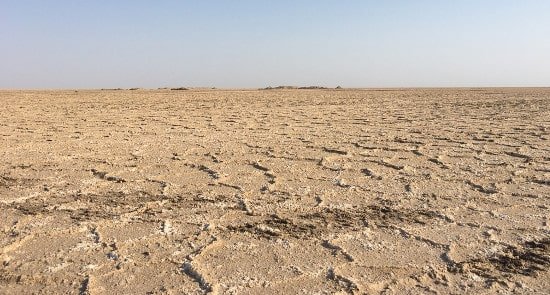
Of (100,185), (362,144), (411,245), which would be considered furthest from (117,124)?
(411,245)

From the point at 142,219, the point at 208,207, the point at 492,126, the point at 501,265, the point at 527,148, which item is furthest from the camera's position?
the point at 492,126

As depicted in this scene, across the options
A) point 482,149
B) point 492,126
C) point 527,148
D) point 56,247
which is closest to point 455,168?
point 482,149

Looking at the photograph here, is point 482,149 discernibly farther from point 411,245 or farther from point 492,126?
point 411,245

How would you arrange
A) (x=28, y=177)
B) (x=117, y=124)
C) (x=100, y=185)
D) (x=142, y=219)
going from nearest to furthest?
(x=142, y=219) → (x=100, y=185) → (x=28, y=177) → (x=117, y=124)

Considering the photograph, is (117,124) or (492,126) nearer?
(492,126)

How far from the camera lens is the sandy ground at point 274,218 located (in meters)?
1.84

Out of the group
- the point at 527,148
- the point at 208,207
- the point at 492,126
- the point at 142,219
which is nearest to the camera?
the point at 142,219

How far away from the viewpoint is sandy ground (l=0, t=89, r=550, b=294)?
1840 millimetres

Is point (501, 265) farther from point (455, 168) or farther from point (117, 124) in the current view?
point (117, 124)

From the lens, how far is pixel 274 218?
252 cm

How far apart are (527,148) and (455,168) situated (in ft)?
4.44

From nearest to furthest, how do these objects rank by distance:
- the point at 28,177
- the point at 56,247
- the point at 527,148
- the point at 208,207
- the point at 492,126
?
the point at 56,247 < the point at 208,207 < the point at 28,177 < the point at 527,148 < the point at 492,126

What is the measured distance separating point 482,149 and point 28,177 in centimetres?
354

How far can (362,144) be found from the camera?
16.1ft
